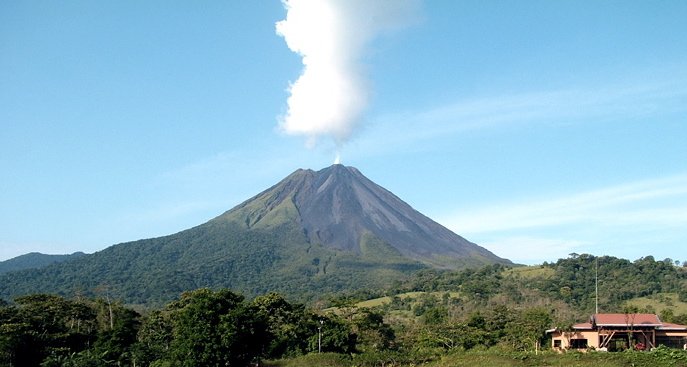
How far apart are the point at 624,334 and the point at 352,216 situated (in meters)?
119

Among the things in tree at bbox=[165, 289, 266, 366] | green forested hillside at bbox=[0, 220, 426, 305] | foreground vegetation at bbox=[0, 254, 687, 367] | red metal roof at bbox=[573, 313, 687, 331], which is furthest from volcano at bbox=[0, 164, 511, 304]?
red metal roof at bbox=[573, 313, 687, 331]

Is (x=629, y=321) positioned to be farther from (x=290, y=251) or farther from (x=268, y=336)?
(x=290, y=251)

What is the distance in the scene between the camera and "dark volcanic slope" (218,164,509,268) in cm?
14312

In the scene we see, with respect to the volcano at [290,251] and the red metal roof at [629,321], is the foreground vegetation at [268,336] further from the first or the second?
the volcano at [290,251]

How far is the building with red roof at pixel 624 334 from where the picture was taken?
3219 cm

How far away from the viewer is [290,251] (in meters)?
132

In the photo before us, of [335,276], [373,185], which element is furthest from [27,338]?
[373,185]

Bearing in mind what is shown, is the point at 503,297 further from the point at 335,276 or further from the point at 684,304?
the point at 335,276

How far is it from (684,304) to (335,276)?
65.4 m

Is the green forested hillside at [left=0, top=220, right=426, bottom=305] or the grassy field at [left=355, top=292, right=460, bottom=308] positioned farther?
the green forested hillside at [left=0, top=220, right=426, bottom=305]

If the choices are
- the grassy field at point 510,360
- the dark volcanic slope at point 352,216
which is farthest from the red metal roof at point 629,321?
the dark volcanic slope at point 352,216

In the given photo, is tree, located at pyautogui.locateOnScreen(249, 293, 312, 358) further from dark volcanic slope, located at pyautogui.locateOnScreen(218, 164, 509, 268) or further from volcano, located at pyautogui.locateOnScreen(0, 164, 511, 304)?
dark volcanic slope, located at pyautogui.locateOnScreen(218, 164, 509, 268)

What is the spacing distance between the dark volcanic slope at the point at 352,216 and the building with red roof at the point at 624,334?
102022 mm

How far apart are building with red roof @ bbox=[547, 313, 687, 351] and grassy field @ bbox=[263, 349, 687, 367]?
3.53 meters
